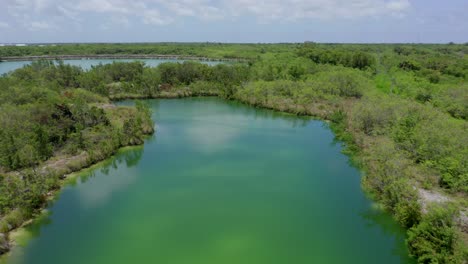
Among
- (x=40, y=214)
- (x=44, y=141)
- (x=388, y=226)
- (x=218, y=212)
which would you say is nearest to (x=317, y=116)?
(x=388, y=226)

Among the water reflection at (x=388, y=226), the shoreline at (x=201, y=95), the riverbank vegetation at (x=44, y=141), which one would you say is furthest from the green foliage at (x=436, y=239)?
the riverbank vegetation at (x=44, y=141)

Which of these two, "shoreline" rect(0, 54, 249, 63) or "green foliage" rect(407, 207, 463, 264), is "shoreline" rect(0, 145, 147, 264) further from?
"shoreline" rect(0, 54, 249, 63)

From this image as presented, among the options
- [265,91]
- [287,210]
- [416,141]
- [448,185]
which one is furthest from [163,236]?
[265,91]

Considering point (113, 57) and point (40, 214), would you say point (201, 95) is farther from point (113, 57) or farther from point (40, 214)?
point (113, 57)

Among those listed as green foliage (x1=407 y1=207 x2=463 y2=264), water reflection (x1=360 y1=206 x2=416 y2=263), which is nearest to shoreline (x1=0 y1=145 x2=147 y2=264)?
water reflection (x1=360 y1=206 x2=416 y2=263)

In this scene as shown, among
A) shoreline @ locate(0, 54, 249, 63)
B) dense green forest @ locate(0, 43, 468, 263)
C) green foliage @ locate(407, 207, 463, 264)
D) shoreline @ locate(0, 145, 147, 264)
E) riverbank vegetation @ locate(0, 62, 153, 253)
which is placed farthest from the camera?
shoreline @ locate(0, 54, 249, 63)

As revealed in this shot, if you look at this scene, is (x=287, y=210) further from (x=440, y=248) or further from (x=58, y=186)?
(x=58, y=186)
